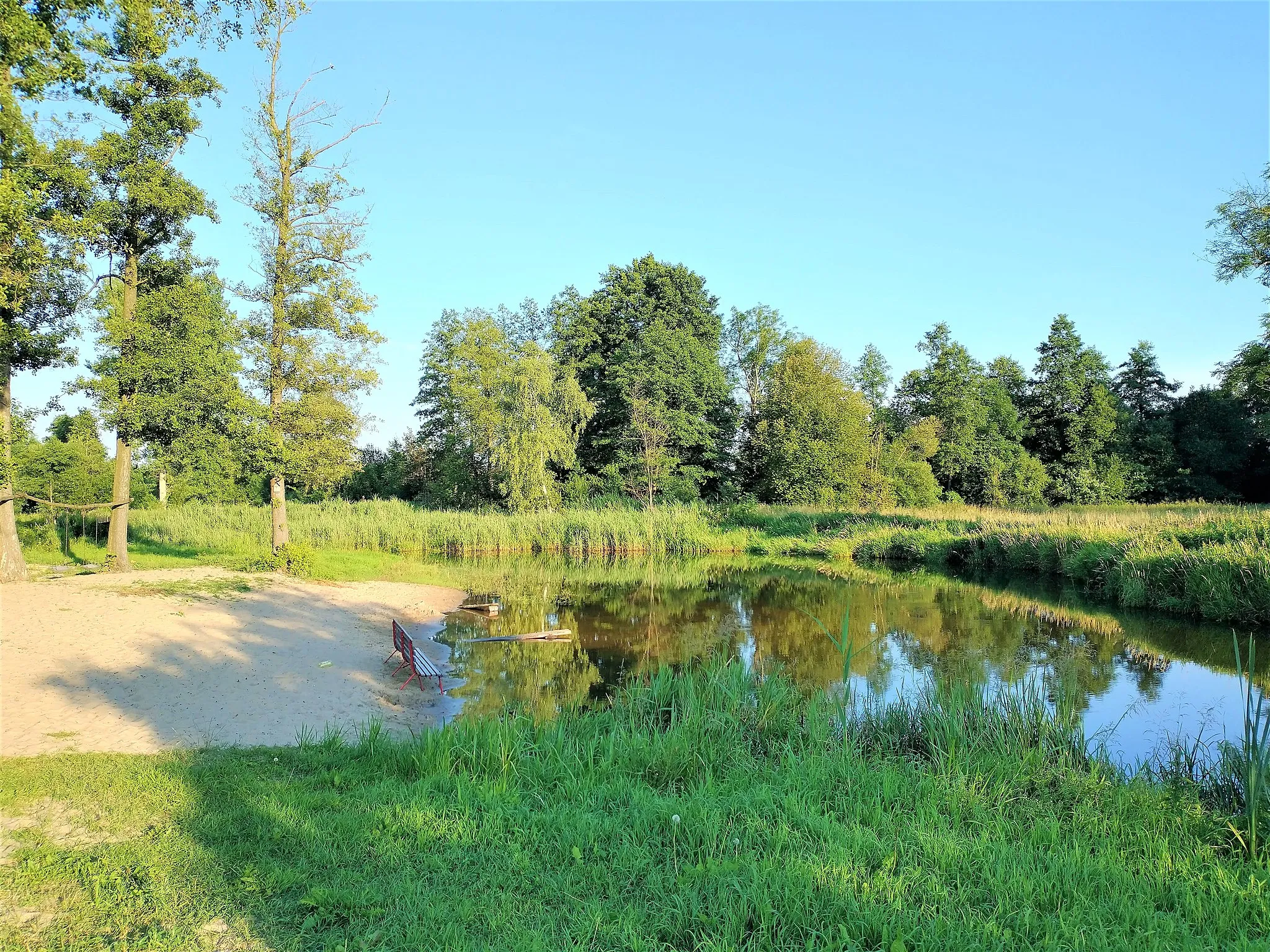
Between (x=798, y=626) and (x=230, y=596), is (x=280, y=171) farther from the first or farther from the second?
(x=798, y=626)

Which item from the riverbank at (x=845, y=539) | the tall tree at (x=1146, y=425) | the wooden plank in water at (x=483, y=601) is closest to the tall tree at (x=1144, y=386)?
the tall tree at (x=1146, y=425)

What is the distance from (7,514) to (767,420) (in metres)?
34.3

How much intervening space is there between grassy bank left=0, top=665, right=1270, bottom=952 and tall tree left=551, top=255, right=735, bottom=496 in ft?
110

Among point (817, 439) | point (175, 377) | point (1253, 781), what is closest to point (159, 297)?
point (175, 377)

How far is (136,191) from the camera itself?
14.9m

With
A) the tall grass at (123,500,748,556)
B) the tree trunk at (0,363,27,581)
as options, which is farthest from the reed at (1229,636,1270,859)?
the tall grass at (123,500,748,556)

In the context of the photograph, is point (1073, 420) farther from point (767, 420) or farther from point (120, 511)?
point (120, 511)

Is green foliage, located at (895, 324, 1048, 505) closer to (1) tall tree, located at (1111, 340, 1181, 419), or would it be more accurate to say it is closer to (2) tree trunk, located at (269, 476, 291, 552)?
(1) tall tree, located at (1111, 340, 1181, 419)

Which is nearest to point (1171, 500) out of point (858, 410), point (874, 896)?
point (858, 410)

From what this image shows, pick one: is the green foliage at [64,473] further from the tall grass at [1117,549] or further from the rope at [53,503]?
the tall grass at [1117,549]

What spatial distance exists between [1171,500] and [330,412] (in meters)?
46.4

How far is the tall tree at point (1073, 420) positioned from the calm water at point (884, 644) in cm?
2723

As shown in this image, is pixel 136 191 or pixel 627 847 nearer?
pixel 627 847

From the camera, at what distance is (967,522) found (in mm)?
27891
